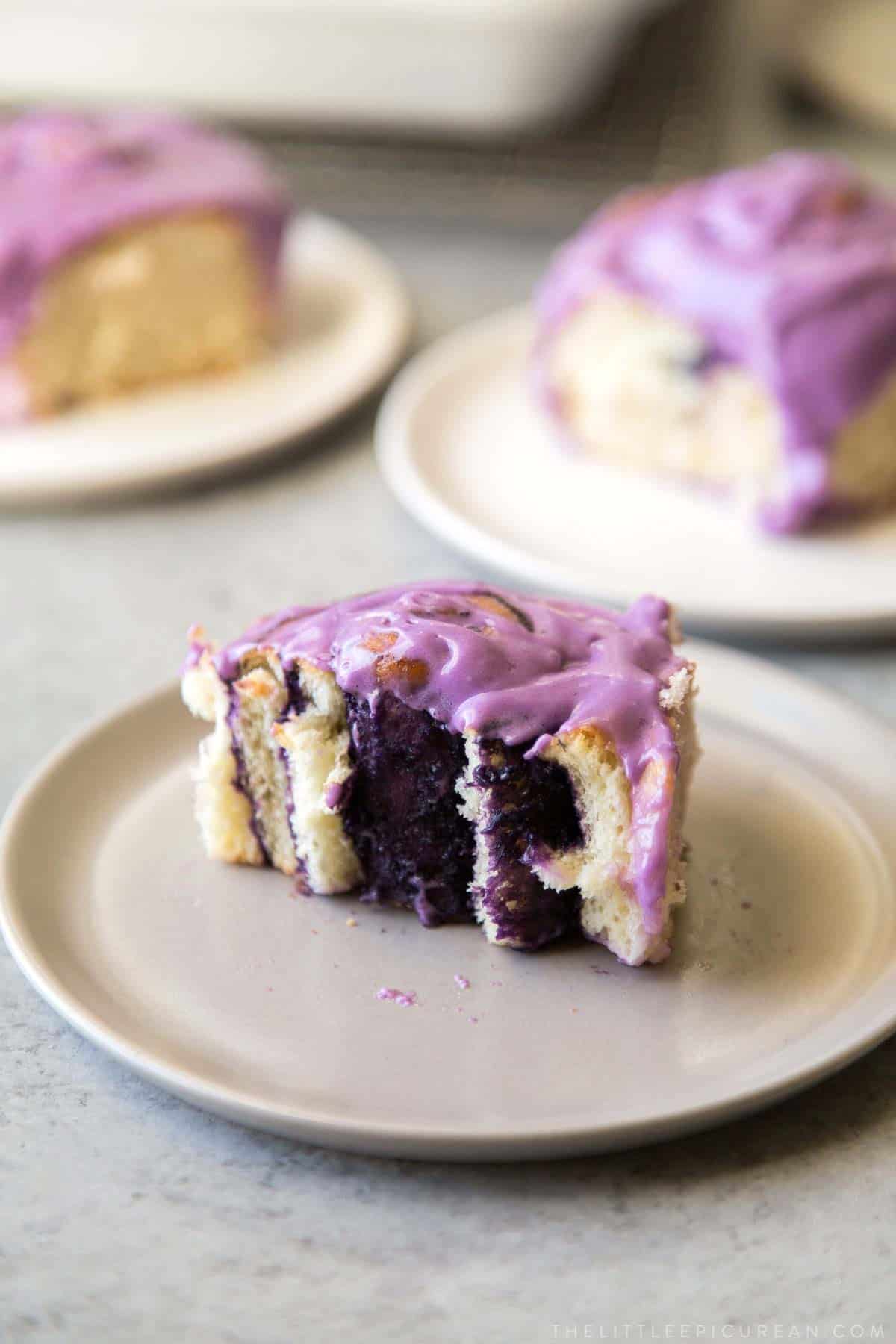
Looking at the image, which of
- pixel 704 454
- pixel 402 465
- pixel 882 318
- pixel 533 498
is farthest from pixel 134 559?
pixel 882 318

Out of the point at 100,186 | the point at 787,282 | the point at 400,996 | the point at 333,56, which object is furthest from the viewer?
the point at 333,56

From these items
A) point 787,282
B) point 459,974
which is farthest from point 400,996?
point 787,282

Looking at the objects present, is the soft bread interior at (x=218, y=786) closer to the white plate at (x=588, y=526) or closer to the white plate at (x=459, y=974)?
the white plate at (x=459, y=974)

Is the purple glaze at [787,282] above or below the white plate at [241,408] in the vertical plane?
above

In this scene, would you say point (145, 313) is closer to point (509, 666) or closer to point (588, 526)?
point (588, 526)

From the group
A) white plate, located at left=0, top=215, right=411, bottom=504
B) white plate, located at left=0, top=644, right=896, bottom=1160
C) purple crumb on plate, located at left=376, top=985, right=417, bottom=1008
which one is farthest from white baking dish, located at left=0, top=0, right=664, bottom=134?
purple crumb on plate, located at left=376, top=985, right=417, bottom=1008

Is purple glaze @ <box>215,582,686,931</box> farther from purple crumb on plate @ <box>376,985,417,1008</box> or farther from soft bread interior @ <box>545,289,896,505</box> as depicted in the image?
soft bread interior @ <box>545,289,896,505</box>

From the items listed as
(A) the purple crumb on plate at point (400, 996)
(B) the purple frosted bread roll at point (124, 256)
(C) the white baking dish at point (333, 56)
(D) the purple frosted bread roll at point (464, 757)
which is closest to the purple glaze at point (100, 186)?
(B) the purple frosted bread roll at point (124, 256)
